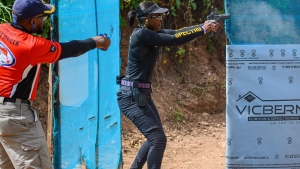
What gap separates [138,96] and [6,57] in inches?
51.4

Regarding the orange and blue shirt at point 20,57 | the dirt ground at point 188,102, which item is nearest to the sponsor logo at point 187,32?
the orange and blue shirt at point 20,57

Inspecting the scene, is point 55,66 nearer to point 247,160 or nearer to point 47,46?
point 47,46

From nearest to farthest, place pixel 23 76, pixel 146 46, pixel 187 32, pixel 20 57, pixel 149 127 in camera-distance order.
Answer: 1. pixel 20 57
2. pixel 23 76
3. pixel 187 32
4. pixel 149 127
5. pixel 146 46

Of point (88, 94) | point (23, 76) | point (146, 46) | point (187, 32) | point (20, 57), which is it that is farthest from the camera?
point (88, 94)

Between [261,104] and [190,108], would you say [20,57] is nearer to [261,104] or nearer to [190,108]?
[261,104]

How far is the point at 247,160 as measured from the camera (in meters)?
4.01

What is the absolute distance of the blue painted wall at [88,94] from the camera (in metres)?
4.52

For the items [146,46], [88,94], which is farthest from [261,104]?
→ [88,94]

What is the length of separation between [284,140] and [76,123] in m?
1.95

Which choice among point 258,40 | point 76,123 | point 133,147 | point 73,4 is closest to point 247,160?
point 258,40

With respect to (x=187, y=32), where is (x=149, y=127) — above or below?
below

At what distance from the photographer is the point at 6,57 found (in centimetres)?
382

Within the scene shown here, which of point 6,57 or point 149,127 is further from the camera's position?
point 149,127

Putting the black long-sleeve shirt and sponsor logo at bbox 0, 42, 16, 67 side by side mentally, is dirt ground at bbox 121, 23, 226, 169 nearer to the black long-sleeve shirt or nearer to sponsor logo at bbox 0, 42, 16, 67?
the black long-sleeve shirt
